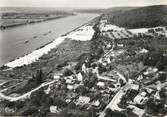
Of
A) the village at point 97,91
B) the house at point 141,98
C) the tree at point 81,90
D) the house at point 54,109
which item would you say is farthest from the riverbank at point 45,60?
the house at point 141,98

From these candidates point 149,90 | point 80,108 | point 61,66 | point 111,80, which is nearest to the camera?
point 80,108

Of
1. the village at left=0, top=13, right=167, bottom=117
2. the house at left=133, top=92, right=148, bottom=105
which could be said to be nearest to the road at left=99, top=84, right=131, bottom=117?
the village at left=0, top=13, right=167, bottom=117

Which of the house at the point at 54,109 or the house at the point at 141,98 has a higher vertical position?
the house at the point at 141,98

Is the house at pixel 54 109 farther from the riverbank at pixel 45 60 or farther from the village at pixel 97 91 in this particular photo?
the riverbank at pixel 45 60

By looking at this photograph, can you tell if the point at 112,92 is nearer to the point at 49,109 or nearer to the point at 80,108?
the point at 80,108

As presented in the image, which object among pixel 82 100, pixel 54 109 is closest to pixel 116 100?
pixel 82 100

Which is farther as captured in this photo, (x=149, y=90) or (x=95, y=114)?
(x=149, y=90)

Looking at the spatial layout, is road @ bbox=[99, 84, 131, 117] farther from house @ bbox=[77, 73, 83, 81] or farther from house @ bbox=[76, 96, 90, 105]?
house @ bbox=[77, 73, 83, 81]

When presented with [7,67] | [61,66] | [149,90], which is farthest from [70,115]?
[7,67]

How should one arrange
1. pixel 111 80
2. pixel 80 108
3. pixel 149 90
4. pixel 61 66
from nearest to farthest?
pixel 80 108 < pixel 149 90 < pixel 111 80 < pixel 61 66
